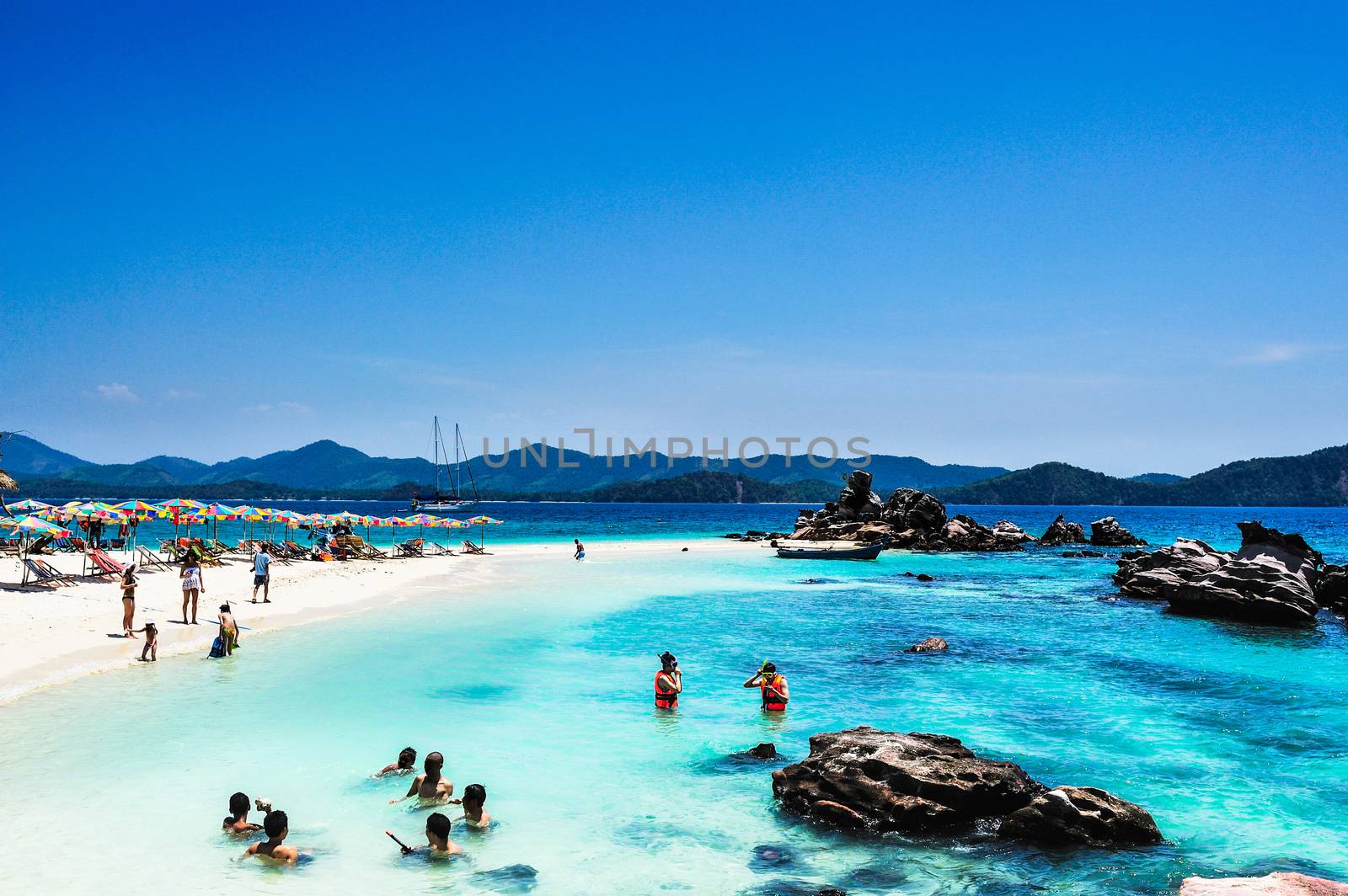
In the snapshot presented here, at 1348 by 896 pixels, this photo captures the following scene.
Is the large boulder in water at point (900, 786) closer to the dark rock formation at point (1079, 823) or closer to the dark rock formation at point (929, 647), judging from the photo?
the dark rock formation at point (1079, 823)

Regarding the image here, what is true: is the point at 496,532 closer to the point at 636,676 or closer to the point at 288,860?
the point at 636,676

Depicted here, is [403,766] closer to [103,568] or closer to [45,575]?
[45,575]

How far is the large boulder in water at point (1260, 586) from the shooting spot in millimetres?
29828

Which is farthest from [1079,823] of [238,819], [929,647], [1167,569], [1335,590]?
[1167,569]

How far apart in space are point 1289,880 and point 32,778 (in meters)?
15.8

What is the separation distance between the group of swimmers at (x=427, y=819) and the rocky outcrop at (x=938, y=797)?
4.35 metres

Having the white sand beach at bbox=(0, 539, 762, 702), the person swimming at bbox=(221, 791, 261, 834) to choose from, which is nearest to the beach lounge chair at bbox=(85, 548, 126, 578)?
the white sand beach at bbox=(0, 539, 762, 702)

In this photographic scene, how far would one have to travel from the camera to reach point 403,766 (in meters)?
12.3

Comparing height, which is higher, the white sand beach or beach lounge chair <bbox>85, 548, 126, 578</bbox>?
beach lounge chair <bbox>85, 548, 126, 578</bbox>

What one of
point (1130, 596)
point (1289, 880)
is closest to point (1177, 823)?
point (1289, 880)

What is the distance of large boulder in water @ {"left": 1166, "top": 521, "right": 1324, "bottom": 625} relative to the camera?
29.8 meters

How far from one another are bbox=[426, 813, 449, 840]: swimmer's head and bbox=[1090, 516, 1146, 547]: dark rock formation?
278ft

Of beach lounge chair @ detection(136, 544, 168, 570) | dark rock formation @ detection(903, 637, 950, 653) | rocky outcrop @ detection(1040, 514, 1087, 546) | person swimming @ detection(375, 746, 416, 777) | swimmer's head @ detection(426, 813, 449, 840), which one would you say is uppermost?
beach lounge chair @ detection(136, 544, 168, 570)

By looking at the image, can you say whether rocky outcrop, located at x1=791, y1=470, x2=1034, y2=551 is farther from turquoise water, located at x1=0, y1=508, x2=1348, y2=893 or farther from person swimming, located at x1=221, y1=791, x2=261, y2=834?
person swimming, located at x1=221, y1=791, x2=261, y2=834
